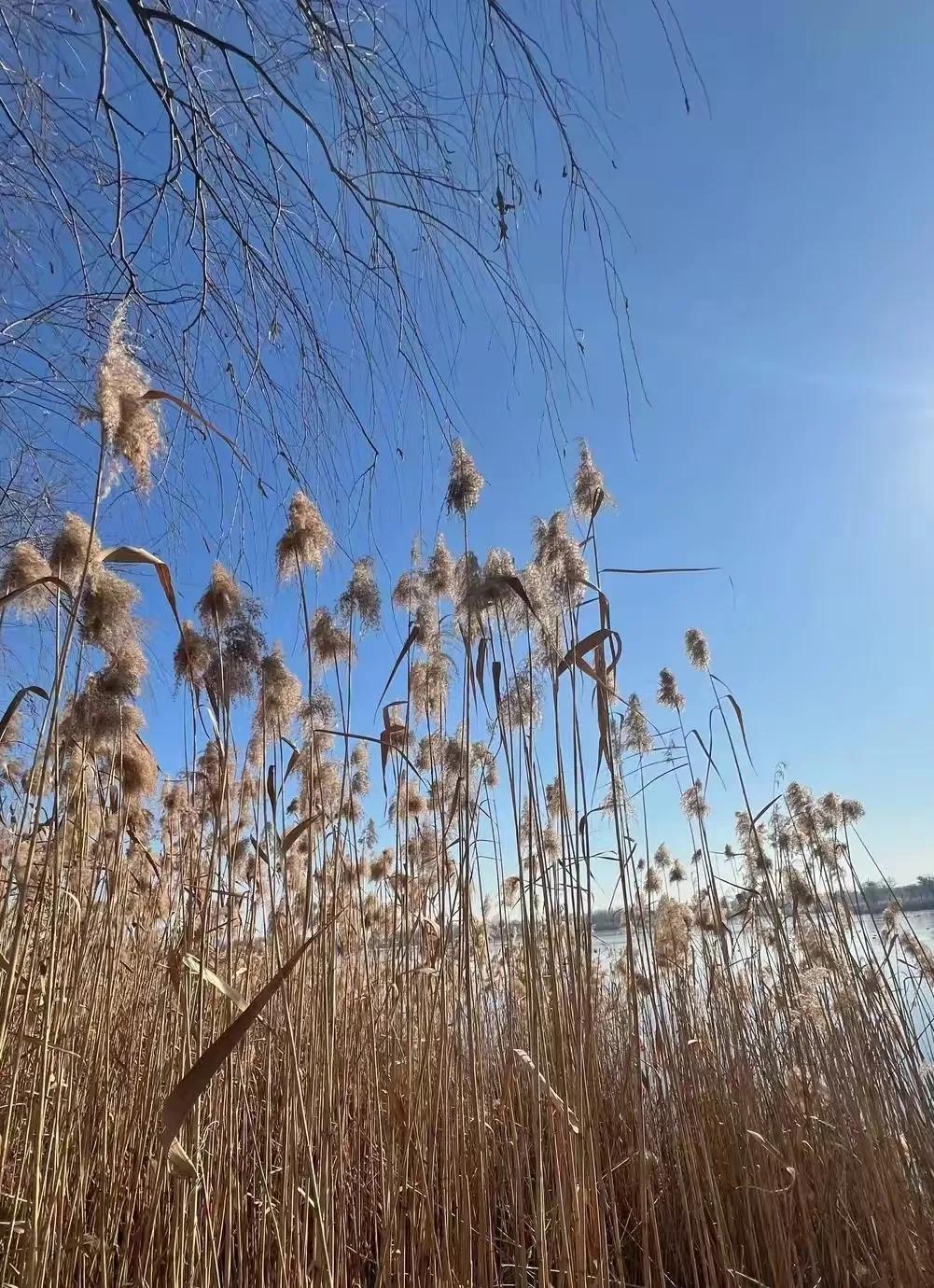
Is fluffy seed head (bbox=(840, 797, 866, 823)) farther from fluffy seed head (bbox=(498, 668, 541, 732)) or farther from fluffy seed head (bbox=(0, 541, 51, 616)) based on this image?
fluffy seed head (bbox=(0, 541, 51, 616))

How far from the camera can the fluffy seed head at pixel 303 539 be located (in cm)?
181

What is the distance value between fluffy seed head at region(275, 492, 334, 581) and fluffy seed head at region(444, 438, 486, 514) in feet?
1.06

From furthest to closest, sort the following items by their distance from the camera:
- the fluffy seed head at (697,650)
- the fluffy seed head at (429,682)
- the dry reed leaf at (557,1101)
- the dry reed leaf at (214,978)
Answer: the fluffy seed head at (697,650), the fluffy seed head at (429,682), the dry reed leaf at (557,1101), the dry reed leaf at (214,978)

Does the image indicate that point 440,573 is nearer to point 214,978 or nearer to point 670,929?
point 214,978

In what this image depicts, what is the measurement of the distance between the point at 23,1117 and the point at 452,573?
1697mm

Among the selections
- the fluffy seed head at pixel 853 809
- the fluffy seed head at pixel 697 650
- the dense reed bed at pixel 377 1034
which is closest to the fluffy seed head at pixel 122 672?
the dense reed bed at pixel 377 1034

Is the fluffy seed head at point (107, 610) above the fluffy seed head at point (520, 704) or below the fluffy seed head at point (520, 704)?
above

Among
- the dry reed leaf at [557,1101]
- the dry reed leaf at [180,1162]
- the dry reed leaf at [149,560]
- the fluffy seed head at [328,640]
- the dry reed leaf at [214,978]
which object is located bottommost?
the dry reed leaf at [180,1162]

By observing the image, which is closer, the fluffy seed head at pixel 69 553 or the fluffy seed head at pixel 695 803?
the fluffy seed head at pixel 69 553

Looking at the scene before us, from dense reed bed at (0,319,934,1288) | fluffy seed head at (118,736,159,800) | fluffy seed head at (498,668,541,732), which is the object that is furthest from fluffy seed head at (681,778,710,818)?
fluffy seed head at (118,736,159,800)

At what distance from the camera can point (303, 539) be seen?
1812 mm

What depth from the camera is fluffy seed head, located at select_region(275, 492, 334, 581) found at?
5.94ft

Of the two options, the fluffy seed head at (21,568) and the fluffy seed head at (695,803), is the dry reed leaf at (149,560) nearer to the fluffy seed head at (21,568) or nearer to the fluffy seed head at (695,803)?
the fluffy seed head at (21,568)

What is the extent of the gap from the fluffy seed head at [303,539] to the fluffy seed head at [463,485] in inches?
12.7
